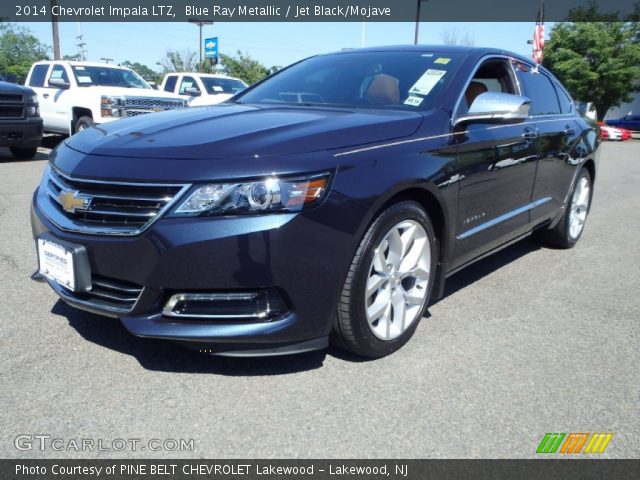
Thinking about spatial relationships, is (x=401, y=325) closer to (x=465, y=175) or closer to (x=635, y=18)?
(x=465, y=175)

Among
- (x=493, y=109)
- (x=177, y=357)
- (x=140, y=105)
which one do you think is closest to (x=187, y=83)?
(x=140, y=105)

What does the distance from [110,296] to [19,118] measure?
28.1ft

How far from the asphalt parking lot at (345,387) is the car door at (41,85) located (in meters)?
9.52

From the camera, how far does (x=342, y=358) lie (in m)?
2.87

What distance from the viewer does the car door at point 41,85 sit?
1202 cm

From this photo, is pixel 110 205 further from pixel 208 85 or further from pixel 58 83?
pixel 208 85

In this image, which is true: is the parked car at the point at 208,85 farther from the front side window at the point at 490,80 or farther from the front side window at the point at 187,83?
the front side window at the point at 490,80

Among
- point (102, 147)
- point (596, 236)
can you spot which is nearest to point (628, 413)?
point (102, 147)

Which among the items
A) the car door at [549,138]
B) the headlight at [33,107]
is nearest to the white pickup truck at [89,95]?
the headlight at [33,107]

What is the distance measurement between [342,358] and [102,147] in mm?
1531

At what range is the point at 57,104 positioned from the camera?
11.6 m

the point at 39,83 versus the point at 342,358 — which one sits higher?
the point at 39,83

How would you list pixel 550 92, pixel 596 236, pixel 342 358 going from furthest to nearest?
1. pixel 596 236
2. pixel 550 92
3. pixel 342 358
